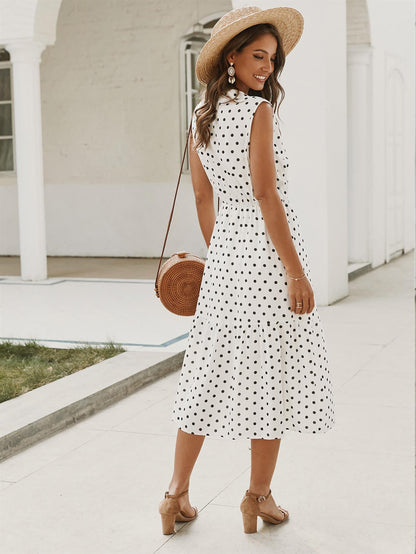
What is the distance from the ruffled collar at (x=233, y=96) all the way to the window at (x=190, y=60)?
8780mm

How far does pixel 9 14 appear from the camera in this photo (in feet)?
32.7

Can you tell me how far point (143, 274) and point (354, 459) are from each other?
6.79 m

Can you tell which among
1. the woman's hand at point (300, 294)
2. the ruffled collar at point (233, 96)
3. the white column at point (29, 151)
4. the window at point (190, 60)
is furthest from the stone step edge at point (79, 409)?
the window at point (190, 60)

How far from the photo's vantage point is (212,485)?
12.2 feet

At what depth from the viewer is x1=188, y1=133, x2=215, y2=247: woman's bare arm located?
3.28 m

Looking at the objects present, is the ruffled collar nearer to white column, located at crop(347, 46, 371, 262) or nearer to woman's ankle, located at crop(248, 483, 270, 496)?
woman's ankle, located at crop(248, 483, 270, 496)

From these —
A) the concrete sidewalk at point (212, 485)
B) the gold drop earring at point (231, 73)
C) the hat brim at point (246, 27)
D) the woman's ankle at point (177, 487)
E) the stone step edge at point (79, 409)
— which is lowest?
the concrete sidewalk at point (212, 485)

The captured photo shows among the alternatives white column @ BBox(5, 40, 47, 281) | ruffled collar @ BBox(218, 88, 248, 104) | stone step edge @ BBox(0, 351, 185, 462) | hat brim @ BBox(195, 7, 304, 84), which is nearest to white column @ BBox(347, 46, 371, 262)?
white column @ BBox(5, 40, 47, 281)

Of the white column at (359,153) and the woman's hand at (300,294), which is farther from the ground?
the white column at (359,153)

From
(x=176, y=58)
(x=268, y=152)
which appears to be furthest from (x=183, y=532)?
(x=176, y=58)

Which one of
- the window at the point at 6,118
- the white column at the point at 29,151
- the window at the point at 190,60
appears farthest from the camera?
the window at the point at 6,118

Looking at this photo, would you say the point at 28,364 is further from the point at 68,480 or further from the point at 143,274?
the point at 143,274

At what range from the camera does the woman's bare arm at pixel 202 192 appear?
3.28m

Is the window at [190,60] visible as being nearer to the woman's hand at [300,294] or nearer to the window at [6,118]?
the window at [6,118]
